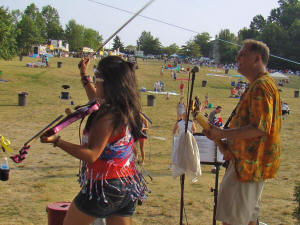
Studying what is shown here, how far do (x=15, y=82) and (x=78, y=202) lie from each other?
27.3 metres

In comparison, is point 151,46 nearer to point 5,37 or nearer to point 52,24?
point 52,24

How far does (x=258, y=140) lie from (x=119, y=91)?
1041 mm

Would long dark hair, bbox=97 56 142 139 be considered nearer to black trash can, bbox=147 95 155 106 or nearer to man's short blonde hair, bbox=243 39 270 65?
man's short blonde hair, bbox=243 39 270 65

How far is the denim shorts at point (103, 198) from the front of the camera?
2.59 metres

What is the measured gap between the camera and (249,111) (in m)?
2.77

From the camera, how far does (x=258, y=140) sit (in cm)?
277

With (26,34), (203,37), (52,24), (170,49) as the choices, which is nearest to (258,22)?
(203,37)

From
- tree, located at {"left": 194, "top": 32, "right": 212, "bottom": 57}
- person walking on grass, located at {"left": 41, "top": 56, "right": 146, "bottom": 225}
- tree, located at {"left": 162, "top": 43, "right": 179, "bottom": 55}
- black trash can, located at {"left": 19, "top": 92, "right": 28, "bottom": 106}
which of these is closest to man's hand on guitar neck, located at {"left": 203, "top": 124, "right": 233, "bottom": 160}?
person walking on grass, located at {"left": 41, "top": 56, "right": 146, "bottom": 225}

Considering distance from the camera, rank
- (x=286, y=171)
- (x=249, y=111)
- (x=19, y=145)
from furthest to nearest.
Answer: (x=19, y=145), (x=286, y=171), (x=249, y=111)

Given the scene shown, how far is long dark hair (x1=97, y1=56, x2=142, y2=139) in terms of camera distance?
99.9 inches

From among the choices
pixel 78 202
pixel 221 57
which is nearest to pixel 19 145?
pixel 78 202

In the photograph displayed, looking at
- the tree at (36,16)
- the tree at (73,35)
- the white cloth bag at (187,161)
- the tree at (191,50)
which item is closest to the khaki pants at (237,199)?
the white cloth bag at (187,161)

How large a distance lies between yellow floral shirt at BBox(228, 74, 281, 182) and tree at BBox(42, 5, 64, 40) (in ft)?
339

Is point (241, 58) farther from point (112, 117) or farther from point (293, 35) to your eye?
point (293, 35)
